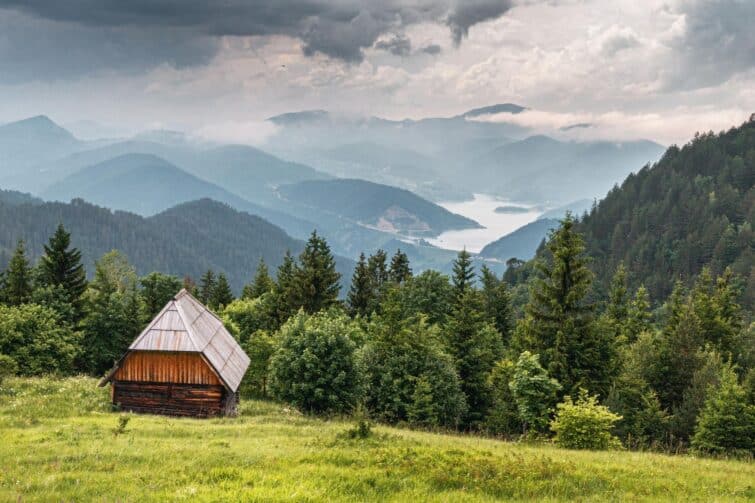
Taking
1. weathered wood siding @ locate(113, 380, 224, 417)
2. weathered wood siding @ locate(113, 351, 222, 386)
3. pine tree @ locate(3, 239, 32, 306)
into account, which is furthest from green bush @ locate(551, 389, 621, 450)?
pine tree @ locate(3, 239, 32, 306)

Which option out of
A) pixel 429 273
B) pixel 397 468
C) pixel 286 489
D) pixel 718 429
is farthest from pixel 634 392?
pixel 286 489

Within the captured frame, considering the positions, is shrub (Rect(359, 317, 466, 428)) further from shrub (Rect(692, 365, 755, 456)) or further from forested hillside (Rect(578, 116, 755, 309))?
forested hillside (Rect(578, 116, 755, 309))

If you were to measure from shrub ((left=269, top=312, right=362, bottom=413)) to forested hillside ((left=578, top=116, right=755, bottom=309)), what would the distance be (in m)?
108

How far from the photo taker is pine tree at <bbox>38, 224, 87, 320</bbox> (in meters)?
55.4

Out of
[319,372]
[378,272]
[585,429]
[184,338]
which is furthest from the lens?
[378,272]

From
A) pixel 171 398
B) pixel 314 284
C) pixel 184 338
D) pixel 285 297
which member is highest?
pixel 314 284

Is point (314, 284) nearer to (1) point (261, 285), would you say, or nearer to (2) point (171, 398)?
(1) point (261, 285)

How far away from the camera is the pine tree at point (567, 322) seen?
34.1 meters

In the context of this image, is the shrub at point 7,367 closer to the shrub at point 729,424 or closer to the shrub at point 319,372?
the shrub at point 319,372

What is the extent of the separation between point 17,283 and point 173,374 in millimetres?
35880

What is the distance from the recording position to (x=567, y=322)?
34.2 m

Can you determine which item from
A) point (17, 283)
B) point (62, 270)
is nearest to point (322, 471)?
point (62, 270)

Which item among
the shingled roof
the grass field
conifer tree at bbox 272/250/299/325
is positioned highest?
conifer tree at bbox 272/250/299/325

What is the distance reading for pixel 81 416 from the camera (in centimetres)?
2384
